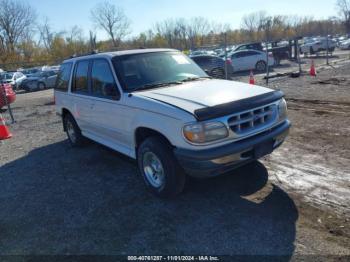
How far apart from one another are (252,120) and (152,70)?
71.8 inches

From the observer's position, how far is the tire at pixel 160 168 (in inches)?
155

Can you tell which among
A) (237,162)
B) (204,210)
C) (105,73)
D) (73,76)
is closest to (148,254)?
(204,210)

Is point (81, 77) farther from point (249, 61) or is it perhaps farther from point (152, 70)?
point (249, 61)

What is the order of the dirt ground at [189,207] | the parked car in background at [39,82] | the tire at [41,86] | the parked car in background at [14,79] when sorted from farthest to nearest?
the parked car in background at [14,79]
the tire at [41,86]
the parked car in background at [39,82]
the dirt ground at [189,207]

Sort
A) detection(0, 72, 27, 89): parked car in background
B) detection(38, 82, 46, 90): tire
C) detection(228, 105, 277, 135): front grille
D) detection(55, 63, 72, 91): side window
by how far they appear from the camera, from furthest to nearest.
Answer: detection(0, 72, 27, 89): parked car in background
detection(38, 82, 46, 90): tire
detection(55, 63, 72, 91): side window
detection(228, 105, 277, 135): front grille

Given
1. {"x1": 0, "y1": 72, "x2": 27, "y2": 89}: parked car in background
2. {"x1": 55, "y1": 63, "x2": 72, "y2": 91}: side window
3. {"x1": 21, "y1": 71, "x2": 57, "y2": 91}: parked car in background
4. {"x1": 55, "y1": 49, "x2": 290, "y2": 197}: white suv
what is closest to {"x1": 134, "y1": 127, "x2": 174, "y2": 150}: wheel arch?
{"x1": 55, "y1": 49, "x2": 290, "y2": 197}: white suv

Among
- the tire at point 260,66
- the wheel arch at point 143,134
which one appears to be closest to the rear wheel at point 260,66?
the tire at point 260,66

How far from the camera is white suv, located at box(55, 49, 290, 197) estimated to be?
11.9 feet

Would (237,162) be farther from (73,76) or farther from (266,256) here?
(73,76)

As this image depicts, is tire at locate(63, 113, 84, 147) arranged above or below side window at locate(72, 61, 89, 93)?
below

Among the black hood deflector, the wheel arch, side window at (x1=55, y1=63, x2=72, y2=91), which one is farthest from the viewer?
side window at (x1=55, y1=63, x2=72, y2=91)

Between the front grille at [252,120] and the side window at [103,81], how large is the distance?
5.82 feet

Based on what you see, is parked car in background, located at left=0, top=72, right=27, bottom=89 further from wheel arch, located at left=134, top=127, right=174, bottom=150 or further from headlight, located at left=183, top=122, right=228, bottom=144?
headlight, located at left=183, top=122, right=228, bottom=144

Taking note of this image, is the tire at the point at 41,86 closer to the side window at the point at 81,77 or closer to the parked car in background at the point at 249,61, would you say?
the parked car in background at the point at 249,61
